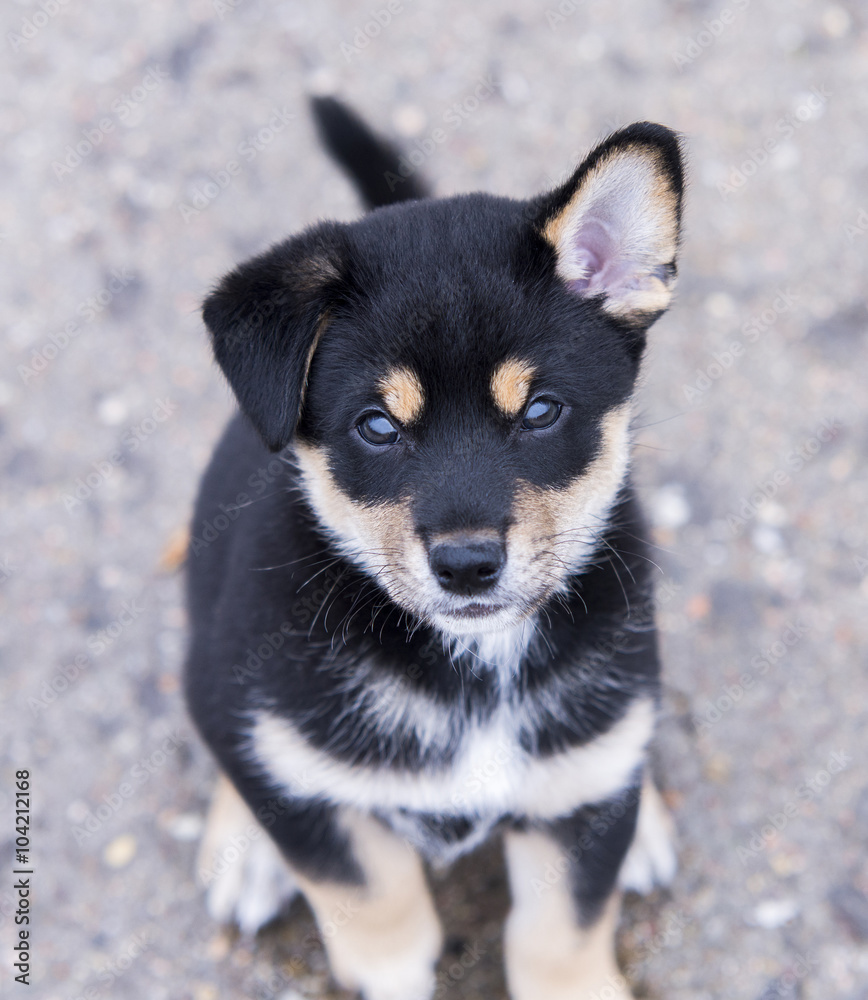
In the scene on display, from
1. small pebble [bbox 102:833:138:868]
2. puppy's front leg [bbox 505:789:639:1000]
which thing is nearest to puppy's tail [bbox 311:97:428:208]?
puppy's front leg [bbox 505:789:639:1000]

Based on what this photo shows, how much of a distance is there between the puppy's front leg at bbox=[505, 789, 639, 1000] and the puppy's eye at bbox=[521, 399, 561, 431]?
123 centimetres

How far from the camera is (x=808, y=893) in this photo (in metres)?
3.85

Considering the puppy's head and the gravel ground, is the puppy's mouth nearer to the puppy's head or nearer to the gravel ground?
the puppy's head

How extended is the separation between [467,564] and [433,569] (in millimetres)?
97

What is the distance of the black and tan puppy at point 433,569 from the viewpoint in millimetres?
2590

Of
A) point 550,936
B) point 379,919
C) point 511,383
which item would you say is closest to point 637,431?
point 511,383

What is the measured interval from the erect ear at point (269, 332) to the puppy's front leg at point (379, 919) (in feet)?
4.44

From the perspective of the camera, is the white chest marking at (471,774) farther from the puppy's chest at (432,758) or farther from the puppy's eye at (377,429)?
the puppy's eye at (377,429)

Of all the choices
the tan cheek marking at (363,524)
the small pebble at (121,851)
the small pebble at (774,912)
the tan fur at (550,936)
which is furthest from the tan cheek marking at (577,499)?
the small pebble at (121,851)

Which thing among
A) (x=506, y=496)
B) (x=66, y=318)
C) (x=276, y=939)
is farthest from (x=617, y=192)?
(x=66, y=318)

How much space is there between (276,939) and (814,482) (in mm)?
2963

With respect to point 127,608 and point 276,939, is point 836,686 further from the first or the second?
point 127,608

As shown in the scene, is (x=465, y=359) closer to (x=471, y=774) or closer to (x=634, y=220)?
(x=634, y=220)

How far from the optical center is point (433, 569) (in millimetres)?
2574
